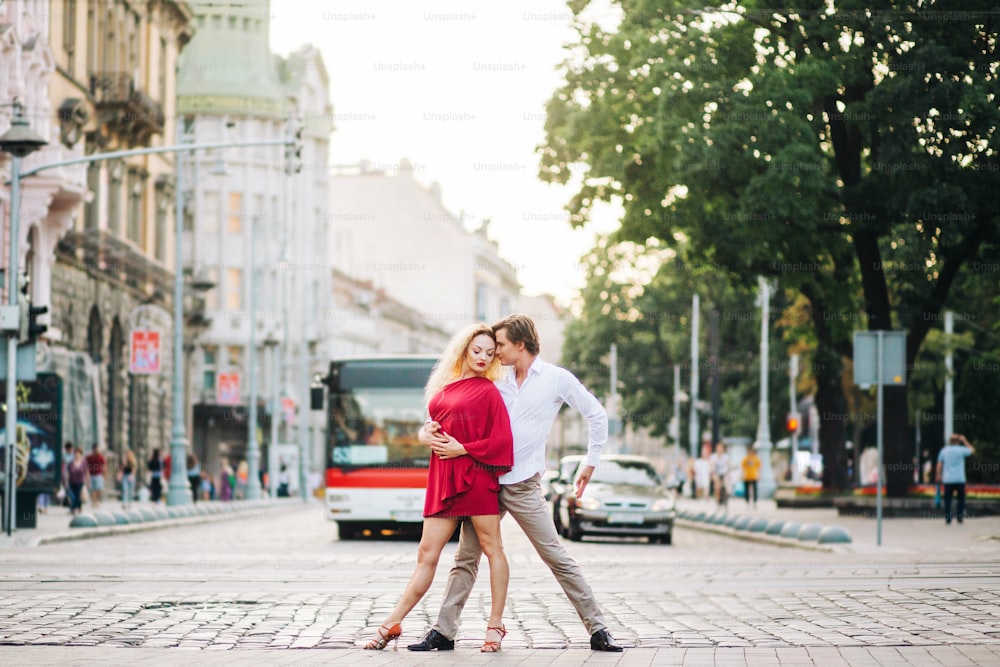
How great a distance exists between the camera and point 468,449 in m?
9.35

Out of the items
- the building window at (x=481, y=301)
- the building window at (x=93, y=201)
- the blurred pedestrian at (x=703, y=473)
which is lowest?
the blurred pedestrian at (x=703, y=473)

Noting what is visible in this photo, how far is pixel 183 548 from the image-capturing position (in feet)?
80.1

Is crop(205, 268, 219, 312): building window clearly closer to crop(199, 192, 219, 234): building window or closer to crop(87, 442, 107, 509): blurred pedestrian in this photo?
crop(199, 192, 219, 234): building window

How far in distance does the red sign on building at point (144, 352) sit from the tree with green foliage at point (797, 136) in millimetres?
10186

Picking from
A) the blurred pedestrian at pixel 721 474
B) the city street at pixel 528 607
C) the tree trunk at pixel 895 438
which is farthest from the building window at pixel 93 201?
the city street at pixel 528 607

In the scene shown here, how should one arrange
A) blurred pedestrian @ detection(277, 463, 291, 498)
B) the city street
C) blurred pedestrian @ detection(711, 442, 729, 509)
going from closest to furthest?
1. the city street
2. blurred pedestrian @ detection(711, 442, 729, 509)
3. blurred pedestrian @ detection(277, 463, 291, 498)

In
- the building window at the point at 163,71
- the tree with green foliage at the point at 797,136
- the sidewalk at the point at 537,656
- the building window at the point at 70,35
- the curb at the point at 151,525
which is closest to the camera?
the sidewalk at the point at 537,656

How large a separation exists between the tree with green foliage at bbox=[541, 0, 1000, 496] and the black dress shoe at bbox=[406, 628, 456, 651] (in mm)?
20267

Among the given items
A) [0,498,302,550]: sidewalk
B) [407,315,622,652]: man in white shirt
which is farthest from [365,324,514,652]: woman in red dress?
[0,498,302,550]: sidewalk

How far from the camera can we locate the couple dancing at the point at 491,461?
9.41m

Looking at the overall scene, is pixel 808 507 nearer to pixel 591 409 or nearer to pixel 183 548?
pixel 183 548

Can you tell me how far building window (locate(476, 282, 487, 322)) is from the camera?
481 ft

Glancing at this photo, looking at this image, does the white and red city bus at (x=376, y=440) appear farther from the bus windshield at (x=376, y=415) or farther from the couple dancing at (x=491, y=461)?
the couple dancing at (x=491, y=461)

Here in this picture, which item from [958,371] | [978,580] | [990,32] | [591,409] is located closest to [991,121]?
[990,32]
